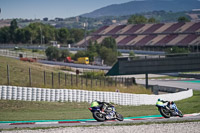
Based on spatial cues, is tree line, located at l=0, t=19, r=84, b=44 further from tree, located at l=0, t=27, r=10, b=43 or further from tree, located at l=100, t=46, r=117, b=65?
tree, located at l=100, t=46, r=117, b=65

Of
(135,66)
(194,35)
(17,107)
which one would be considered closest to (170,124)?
(17,107)

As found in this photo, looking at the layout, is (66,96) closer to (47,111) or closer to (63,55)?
(47,111)

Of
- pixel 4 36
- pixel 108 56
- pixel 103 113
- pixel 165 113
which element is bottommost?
pixel 108 56

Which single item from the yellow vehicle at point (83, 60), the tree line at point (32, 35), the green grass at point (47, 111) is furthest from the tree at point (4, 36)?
the green grass at point (47, 111)

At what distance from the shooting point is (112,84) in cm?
4091

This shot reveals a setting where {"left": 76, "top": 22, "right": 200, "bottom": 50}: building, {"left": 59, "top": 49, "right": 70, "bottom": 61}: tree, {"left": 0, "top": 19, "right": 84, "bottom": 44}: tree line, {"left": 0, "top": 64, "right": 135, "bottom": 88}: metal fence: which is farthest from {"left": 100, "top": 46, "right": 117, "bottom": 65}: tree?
{"left": 0, "top": 64, "right": 135, "bottom": 88}: metal fence

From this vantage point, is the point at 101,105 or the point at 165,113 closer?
the point at 101,105

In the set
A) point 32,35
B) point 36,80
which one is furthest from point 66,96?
point 32,35

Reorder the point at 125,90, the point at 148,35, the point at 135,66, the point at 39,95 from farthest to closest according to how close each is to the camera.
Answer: the point at 148,35
the point at 135,66
the point at 125,90
the point at 39,95

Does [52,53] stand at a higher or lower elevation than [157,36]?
lower

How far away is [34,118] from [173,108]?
738 centimetres

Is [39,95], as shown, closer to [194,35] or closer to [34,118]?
[34,118]

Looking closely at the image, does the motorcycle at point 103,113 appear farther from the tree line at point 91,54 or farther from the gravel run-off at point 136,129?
the tree line at point 91,54

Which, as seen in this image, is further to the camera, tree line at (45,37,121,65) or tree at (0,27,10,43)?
tree at (0,27,10,43)
